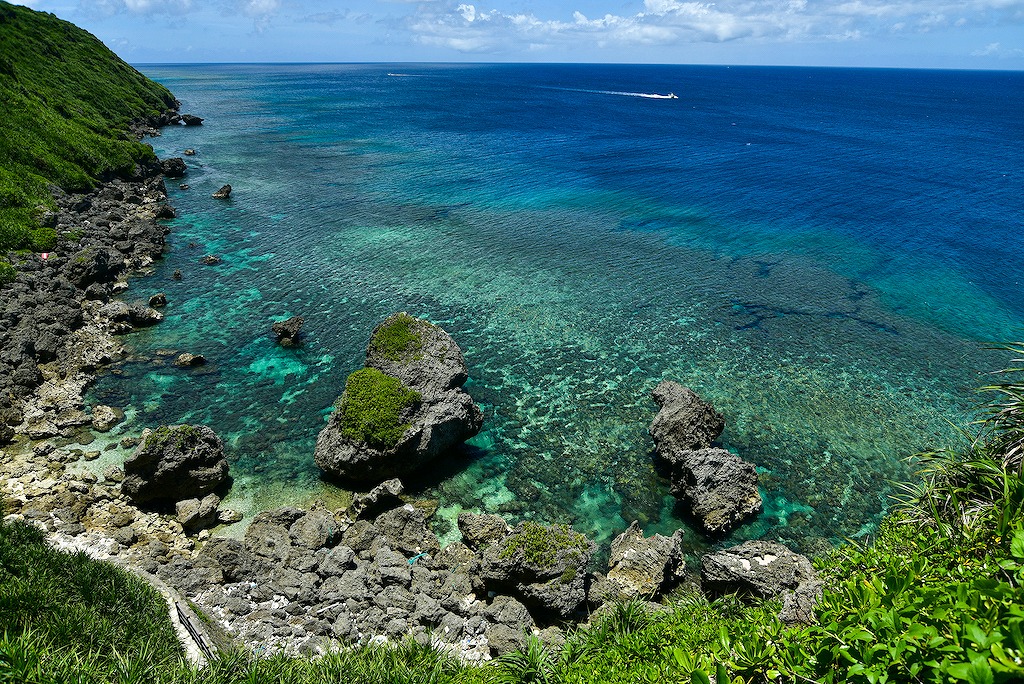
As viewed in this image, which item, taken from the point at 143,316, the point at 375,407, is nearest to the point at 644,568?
the point at 375,407

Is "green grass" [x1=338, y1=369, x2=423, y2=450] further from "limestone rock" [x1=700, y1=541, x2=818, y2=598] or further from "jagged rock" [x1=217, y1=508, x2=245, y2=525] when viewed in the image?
"limestone rock" [x1=700, y1=541, x2=818, y2=598]

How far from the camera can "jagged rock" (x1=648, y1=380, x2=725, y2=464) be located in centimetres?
2469

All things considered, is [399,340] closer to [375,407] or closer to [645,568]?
[375,407]

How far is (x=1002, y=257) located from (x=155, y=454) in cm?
6534

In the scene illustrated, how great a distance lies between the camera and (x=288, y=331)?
3391 centimetres

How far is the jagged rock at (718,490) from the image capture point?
71.7 feet

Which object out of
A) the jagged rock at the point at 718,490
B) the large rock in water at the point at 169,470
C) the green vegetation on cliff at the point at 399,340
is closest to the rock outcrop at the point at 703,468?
the jagged rock at the point at 718,490

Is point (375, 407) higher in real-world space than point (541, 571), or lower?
higher

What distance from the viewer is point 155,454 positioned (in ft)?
72.8

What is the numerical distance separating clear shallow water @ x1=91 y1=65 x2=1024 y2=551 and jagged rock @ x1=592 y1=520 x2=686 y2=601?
1.99 meters

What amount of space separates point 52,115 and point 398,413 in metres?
64.1

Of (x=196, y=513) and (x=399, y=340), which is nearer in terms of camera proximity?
(x=196, y=513)

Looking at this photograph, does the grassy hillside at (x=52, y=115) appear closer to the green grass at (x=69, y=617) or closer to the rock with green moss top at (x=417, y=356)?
the rock with green moss top at (x=417, y=356)

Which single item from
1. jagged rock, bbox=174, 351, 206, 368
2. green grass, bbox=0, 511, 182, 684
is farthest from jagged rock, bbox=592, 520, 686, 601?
jagged rock, bbox=174, 351, 206, 368
